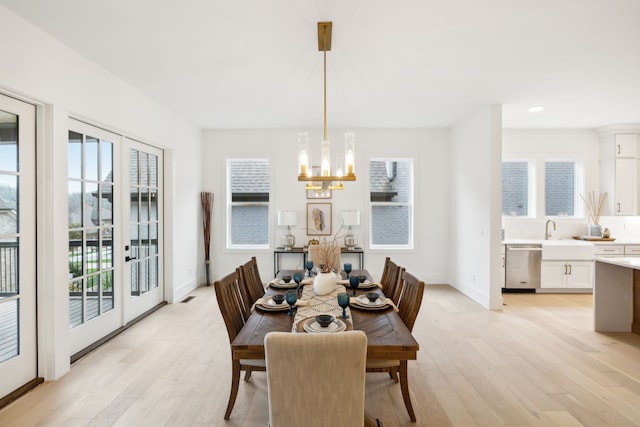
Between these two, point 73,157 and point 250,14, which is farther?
point 73,157

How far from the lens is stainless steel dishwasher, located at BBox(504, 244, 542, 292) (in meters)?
5.48

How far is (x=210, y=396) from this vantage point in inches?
100

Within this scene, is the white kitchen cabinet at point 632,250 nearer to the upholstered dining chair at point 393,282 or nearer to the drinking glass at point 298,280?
the upholstered dining chair at point 393,282

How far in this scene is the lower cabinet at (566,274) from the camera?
5469 mm

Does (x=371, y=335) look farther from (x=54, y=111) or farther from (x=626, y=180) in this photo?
(x=626, y=180)

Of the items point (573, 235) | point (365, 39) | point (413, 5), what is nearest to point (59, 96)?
point (365, 39)

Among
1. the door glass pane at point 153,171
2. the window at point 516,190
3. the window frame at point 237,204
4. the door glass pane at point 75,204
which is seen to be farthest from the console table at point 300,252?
the door glass pane at point 75,204

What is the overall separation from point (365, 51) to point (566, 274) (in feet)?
16.3

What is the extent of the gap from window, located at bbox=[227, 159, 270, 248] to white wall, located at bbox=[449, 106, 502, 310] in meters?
3.33

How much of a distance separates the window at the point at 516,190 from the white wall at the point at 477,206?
3.46 ft

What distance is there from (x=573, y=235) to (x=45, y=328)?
750cm

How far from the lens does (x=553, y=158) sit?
6031 millimetres

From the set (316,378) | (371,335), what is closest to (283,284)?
(371,335)

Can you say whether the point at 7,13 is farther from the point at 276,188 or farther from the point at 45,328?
the point at 276,188
